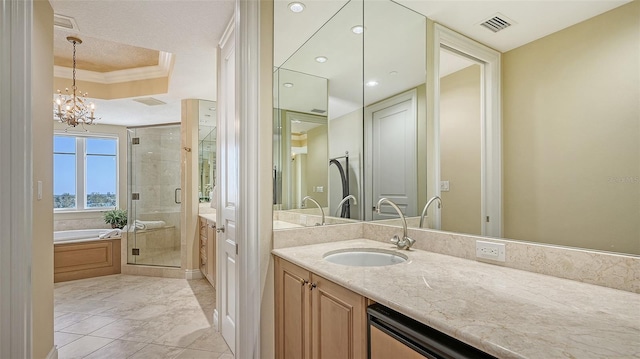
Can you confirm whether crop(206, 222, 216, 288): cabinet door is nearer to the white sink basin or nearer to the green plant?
the white sink basin

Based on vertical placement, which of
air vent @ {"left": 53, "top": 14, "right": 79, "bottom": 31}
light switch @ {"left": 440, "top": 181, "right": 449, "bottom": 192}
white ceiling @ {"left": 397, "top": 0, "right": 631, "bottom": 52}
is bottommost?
light switch @ {"left": 440, "top": 181, "right": 449, "bottom": 192}

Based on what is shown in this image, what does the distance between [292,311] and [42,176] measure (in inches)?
69.3

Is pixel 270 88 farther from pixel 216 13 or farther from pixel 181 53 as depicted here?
pixel 181 53

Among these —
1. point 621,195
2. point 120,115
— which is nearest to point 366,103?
point 621,195

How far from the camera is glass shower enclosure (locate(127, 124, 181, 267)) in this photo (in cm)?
433

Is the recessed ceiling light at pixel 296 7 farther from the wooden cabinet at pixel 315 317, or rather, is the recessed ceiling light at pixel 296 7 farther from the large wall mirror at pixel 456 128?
the wooden cabinet at pixel 315 317

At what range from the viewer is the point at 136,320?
2.70 meters

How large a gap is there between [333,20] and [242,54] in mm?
766

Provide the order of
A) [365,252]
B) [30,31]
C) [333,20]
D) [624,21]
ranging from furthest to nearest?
[333,20] → [365,252] → [30,31] → [624,21]

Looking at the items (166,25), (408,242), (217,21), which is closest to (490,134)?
(408,242)

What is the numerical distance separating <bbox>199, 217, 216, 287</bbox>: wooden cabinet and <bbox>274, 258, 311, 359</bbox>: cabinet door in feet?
6.40

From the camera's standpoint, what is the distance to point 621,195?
92cm

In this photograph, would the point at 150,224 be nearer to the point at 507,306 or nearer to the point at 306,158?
the point at 306,158

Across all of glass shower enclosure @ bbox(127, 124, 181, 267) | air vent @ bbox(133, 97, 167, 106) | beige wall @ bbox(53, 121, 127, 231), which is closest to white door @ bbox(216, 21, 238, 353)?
air vent @ bbox(133, 97, 167, 106)
